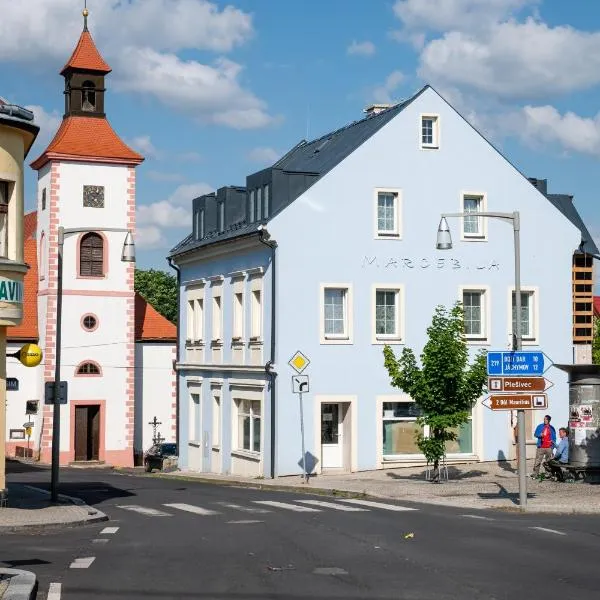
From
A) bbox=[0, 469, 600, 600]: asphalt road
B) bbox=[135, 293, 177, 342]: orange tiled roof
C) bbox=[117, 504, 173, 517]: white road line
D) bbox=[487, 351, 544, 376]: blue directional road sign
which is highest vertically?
bbox=[135, 293, 177, 342]: orange tiled roof

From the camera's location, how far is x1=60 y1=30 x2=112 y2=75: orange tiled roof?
6100cm

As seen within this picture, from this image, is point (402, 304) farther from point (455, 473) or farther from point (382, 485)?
point (382, 485)

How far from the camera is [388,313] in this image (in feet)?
128

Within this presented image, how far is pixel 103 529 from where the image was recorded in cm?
2105

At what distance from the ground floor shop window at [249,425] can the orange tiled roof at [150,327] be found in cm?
2315

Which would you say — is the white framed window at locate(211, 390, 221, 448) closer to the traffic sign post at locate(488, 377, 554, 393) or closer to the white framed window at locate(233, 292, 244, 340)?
the white framed window at locate(233, 292, 244, 340)

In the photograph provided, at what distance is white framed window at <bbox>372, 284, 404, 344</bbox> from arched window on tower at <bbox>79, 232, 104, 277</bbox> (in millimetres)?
24101

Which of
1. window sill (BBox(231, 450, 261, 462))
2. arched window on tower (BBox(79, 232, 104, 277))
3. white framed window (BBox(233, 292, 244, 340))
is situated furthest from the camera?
arched window on tower (BBox(79, 232, 104, 277))

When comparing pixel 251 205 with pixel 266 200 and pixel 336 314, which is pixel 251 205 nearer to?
pixel 266 200

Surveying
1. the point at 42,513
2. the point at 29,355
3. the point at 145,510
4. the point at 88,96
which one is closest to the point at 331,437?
the point at 145,510

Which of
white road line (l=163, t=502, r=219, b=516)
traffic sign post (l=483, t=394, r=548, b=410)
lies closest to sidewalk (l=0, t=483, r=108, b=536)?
white road line (l=163, t=502, r=219, b=516)

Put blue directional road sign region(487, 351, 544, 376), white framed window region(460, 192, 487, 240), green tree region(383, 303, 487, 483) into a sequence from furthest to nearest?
white framed window region(460, 192, 487, 240), green tree region(383, 303, 487, 483), blue directional road sign region(487, 351, 544, 376)

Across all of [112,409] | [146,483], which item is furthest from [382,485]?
[112,409]

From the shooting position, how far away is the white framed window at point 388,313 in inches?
1523
